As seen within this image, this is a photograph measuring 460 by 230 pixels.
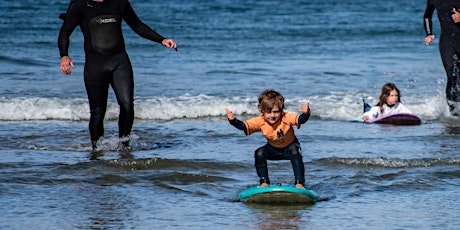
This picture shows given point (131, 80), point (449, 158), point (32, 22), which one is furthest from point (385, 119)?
point (32, 22)

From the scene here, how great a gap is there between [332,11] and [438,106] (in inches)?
999

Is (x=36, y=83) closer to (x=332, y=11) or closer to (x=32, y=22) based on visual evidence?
(x=32, y=22)

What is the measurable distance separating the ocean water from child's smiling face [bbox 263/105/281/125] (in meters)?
0.69

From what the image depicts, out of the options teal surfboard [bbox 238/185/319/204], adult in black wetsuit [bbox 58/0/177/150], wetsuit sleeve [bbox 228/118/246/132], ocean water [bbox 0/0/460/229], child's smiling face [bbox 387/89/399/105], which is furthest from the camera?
child's smiling face [bbox 387/89/399/105]

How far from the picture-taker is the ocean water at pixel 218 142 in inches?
300

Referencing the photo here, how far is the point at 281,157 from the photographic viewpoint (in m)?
8.29

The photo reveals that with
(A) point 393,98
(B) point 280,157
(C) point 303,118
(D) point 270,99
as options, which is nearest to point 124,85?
(B) point 280,157

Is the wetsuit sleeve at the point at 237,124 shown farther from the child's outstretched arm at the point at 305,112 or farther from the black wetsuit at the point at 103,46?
the black wetsuit at the point at 103,46

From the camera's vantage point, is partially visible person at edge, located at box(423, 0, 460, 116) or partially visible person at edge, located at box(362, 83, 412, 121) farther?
partially visible person at edge, located at box(362, 83, 412, 121)

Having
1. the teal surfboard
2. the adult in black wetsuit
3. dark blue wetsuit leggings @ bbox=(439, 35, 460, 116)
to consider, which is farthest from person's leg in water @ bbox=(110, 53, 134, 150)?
dark blue wetsuit leggings @ bbox=(439, 35, 460, 116)

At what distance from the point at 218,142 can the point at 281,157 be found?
3.32 meters

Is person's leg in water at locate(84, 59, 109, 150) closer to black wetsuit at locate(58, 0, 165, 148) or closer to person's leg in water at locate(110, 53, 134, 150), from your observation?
black wetsuit at locate(58, 0, 165, 148)

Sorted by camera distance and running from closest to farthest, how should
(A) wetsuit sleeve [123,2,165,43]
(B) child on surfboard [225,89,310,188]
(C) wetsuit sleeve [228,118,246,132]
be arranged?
(C) wetsuit sleeve [228,118,246,132] → (B) child on surfboard [225,89,310,188] → (A) wetsuit sleeve [123,2,165,43]

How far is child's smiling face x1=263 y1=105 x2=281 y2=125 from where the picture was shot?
26.5ft
